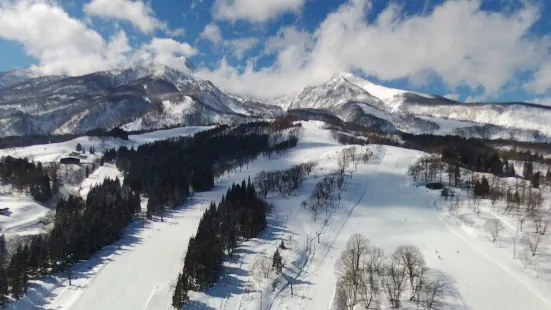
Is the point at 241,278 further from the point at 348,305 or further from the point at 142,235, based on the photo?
the point at 142,235

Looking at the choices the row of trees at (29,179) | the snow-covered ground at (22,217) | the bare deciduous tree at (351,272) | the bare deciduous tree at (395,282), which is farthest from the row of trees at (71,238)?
the bare deciduous tree at (395,282)

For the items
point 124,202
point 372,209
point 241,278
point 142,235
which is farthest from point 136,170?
point 241,278

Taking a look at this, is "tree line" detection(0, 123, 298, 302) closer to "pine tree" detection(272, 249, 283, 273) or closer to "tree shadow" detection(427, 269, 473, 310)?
"pine tree" detection(272, 249, 283, 273)

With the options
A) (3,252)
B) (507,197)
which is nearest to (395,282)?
(507,197)

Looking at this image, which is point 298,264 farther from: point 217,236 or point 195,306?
point 195,306

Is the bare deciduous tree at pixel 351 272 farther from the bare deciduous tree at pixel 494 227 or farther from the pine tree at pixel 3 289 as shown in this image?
the pine tree at pixel 3 289

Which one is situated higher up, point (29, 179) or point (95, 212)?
point (29, 179)
